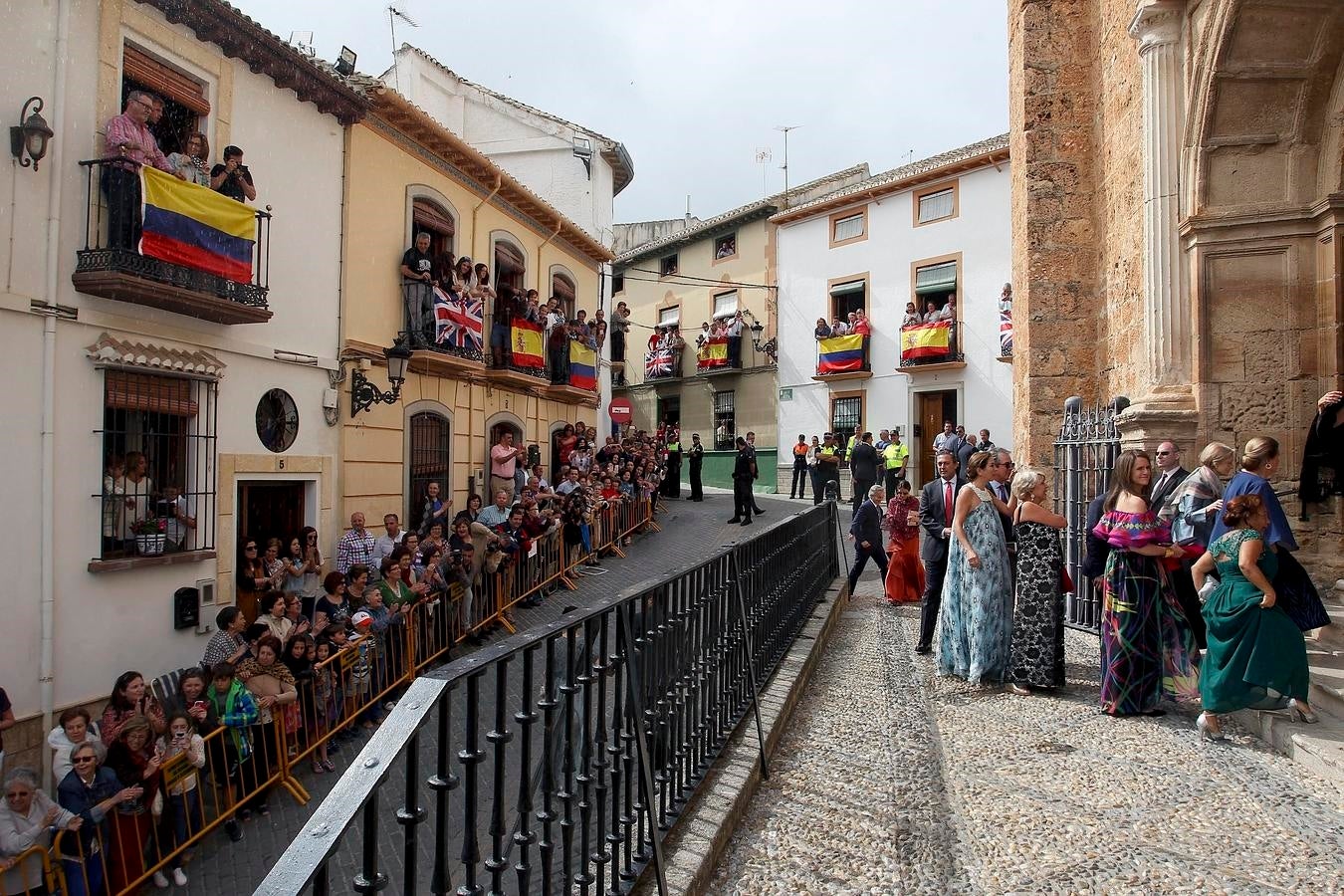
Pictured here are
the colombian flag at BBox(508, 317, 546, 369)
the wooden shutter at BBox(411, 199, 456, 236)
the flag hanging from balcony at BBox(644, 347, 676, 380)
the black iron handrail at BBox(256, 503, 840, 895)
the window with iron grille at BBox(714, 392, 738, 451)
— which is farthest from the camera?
the flag hanging from balcony at BBox(644, 347, 676, 380)

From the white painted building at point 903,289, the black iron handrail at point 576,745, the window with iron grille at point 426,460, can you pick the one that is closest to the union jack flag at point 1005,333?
the white painted building at point 903,289

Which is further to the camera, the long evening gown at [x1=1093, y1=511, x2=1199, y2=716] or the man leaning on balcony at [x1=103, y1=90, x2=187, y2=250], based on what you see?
the man leaning on balcony at [x1=103, y1=90, x2=187, y2=250]

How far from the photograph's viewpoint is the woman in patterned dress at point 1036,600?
17.5 ft

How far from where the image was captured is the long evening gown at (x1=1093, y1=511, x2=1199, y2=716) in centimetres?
482

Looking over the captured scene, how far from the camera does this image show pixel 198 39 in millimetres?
8555

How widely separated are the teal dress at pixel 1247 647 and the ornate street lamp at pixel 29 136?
9173 millimetres

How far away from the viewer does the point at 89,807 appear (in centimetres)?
521

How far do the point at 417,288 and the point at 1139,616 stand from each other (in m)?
10.0

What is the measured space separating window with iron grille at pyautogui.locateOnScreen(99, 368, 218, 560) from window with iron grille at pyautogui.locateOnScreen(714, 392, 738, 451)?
62.9ft

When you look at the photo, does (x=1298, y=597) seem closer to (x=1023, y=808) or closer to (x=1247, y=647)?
(x=1247, y=647)

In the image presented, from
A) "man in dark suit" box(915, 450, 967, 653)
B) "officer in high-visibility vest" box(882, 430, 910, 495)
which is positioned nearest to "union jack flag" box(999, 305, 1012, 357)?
"officer in high-visibility vest" box(882, 430, 910, 495)

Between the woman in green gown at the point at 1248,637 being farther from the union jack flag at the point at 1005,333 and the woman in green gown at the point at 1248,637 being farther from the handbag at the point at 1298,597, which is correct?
the union jack flag at the point at 1005,333

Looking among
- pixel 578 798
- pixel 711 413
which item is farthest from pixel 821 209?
pixel 578 798

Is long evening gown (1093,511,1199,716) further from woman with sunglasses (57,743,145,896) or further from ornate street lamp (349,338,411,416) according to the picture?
ornate street lamp (349,338,411,416)
